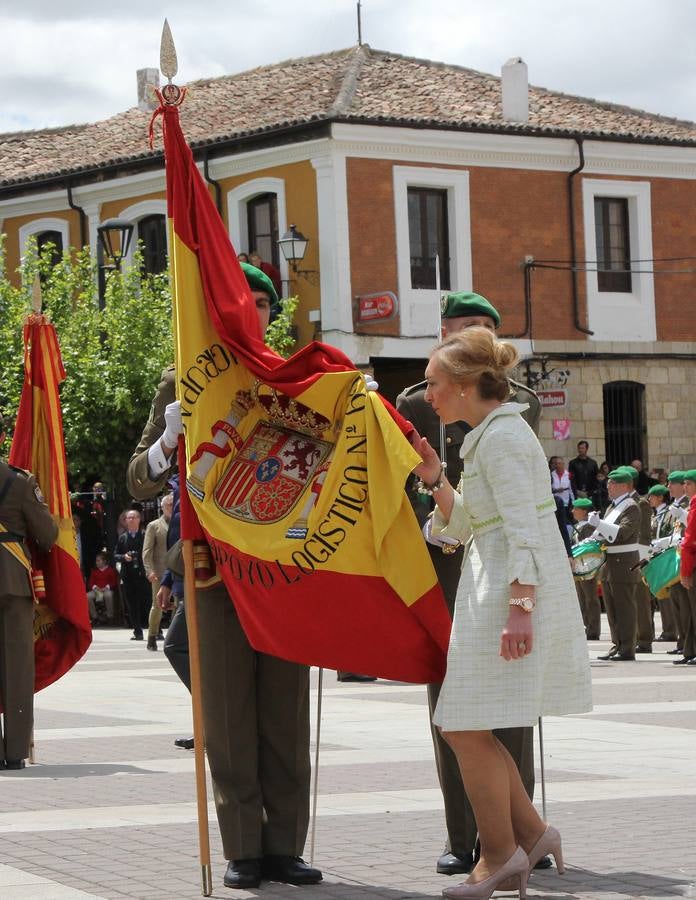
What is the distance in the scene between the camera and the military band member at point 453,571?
21.1ft

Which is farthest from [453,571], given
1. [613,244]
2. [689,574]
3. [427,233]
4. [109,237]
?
[613,244]

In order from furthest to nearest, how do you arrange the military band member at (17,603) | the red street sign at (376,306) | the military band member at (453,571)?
the red street sign at (376,306) → the military band member at (17,603) → the military band member at (453,571)

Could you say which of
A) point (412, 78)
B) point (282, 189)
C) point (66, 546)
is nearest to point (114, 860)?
point (66, 546)

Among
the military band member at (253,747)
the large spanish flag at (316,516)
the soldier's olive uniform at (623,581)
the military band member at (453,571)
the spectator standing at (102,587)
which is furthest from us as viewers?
the spectator standing at (102,587)

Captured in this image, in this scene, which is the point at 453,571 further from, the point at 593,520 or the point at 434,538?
the point at 593,520

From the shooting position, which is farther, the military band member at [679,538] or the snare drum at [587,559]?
the snare drum at [587,559]

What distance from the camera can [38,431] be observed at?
422 inches

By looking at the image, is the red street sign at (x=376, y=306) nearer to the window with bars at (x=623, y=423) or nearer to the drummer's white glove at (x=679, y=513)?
the window with bars at (x=623, y=423)

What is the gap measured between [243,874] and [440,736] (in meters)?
0.84

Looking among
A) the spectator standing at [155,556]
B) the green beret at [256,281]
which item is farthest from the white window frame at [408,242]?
the green beret at [256,281]

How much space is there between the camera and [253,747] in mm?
6398

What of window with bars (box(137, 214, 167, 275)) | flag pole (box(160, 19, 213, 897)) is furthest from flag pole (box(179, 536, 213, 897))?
window with bars (box(137, 214, 167, 275))

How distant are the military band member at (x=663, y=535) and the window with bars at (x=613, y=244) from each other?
558 inches

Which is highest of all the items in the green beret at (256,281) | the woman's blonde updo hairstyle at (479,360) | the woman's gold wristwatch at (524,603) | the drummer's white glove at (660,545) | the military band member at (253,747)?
the green beret at (256,281)
